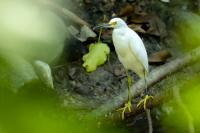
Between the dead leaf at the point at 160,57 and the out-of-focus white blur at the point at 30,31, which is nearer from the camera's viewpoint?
the out-of-focus white blur at the point at 30,31

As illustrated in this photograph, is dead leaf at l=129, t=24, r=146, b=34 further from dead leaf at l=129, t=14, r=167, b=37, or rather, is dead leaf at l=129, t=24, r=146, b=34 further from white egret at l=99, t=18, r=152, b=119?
white egret at l=99, t=18, r=152, b=119

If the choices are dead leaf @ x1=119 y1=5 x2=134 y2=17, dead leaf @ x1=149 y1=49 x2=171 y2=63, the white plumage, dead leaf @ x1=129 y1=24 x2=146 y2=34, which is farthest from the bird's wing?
dead leaf @ x1=119 y1=5 x2=134 y2=17

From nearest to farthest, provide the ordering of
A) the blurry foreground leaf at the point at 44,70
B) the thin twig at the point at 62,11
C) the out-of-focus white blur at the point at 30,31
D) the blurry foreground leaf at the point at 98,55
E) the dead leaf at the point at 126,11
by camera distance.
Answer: the out-of-focus white blur at the point at 30,31
the blurry foreground leaf at the point at 98,55
the blurry foreground leaf at the point at 44,70
the thin twig at the point at 62,11
the dead leaf at the point at 126,11

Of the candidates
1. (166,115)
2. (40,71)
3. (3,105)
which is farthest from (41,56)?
(3,105)

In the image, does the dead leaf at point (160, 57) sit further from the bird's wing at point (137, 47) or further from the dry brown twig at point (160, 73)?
the bird's wing at point (137, 47)

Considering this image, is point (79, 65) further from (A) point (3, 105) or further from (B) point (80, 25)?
(A) point (3, 105)

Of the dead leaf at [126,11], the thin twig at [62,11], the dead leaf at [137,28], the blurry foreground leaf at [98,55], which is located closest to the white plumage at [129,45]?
the blurry foreground leaf at [98,55]

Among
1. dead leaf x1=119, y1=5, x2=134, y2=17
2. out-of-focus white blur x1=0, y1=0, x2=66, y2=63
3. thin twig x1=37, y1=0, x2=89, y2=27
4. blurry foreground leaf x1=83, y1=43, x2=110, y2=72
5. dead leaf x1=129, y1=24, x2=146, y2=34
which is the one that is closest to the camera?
out-of-focus white blur x1=0, y1=0, x2=66, y2=63
